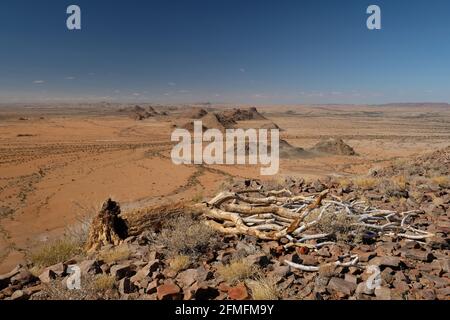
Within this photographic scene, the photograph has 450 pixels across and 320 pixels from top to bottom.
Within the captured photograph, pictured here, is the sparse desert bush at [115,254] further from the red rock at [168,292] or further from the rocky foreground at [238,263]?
the red rock at [168,292]

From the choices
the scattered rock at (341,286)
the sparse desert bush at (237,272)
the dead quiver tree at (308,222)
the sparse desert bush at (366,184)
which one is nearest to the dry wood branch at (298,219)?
the dead quiver tree at (308,222)

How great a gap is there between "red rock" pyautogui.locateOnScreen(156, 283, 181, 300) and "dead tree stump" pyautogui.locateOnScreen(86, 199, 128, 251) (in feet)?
6.00

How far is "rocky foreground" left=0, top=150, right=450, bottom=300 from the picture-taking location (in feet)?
11.2

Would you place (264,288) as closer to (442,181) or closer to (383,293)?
(383,293)

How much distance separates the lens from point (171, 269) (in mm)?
3943

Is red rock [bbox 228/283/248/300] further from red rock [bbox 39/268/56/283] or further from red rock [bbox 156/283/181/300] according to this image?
red rock [bbox 39/268/56/283]

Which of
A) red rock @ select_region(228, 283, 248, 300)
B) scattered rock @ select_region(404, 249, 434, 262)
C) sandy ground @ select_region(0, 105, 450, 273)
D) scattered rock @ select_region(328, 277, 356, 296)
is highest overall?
scattered rock @ select_region(404, 249, 434, 262)

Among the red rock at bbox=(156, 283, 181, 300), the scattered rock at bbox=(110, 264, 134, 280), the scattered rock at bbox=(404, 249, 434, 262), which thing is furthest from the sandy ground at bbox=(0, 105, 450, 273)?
the scattered rock at bbox=(404, 249, 434, 262)

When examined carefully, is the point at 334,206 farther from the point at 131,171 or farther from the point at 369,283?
the point at 131,171

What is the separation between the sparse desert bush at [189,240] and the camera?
4344 mm

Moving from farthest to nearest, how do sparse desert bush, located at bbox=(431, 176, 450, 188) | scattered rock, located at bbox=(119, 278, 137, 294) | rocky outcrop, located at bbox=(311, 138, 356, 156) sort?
rocky outcrop, located at bbox=(311, 138, 356, 156)
sparse desert bush, located at bbox=(431, 176, 450, 188)
scattered rock, located at bbox=(119, 278, 137, 294)

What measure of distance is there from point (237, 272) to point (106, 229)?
2356mm

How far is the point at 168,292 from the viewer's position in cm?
336
